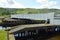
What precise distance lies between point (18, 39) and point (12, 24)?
3.93 ft

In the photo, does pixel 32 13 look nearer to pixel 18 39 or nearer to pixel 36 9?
pixel 36 9

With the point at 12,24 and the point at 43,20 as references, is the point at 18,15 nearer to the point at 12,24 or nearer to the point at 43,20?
the point at 12,24

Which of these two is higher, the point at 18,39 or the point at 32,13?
the point at 32,13

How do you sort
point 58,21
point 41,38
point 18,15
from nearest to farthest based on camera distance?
point 41,38, point 58,21, point 18,15

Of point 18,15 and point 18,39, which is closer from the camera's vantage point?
point 18,39

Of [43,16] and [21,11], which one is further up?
[21,11]

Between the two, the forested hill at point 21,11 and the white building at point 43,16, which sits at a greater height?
the forested hill at point 21,11

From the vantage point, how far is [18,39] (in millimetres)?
7086

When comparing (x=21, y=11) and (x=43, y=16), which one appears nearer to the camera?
(x=21, y=11)

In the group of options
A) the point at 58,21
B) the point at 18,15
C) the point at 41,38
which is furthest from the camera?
the point at 18,15

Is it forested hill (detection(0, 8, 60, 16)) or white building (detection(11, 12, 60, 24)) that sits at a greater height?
forested hill (detection(0, 8, 60, 16))

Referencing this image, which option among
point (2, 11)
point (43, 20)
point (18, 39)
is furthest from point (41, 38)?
point (2, 11)

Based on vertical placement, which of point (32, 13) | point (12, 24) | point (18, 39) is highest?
point (32, 13)

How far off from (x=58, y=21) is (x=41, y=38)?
49.4 inches
